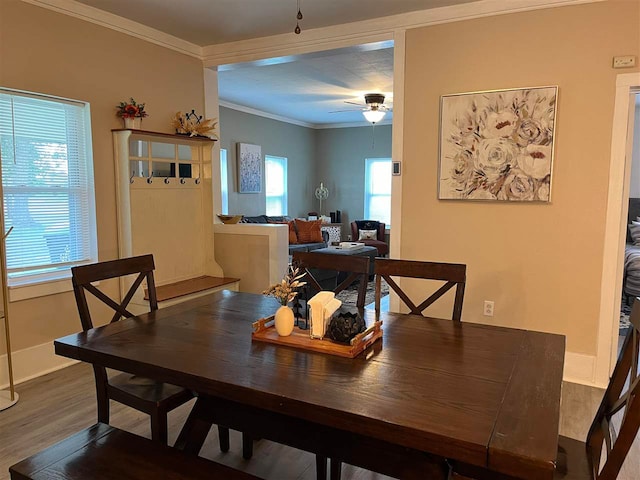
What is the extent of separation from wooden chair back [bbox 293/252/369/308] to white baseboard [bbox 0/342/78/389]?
2141mm

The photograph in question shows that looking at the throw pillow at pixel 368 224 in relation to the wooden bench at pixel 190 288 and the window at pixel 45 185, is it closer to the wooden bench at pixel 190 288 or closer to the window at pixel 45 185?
the wooden bench at pixel 190 288

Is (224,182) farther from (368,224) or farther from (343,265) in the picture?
(343,265)

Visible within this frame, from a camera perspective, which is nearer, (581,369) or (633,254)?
(581,369)

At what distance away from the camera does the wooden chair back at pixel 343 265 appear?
7.78 ft

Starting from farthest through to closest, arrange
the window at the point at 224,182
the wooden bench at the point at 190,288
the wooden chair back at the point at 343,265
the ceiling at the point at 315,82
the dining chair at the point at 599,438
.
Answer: the window at the point at 224,182 → the ceiling at the point at 315,82 → the wooden bench at the point at 190,288 → the wooden chair back at the point at 343,265 → the dining chair at the point at 599,438

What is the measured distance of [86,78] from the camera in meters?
3.45

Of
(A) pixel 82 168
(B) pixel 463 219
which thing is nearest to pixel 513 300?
(B) pixel 463 219

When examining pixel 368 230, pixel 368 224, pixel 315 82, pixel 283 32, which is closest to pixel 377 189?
A: pixel 368 224

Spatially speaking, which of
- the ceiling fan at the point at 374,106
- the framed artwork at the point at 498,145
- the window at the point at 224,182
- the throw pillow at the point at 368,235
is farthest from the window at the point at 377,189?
the framed artwork at the point at 498,145

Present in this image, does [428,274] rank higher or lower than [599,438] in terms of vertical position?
higher

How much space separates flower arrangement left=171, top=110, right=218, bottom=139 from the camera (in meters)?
4.15

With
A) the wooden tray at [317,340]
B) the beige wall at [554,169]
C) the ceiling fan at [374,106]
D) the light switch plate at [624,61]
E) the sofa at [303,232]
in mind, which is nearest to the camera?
the wooden tray at [317,340]

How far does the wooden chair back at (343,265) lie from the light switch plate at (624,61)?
2.17 meters

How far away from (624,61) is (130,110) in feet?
11.7
